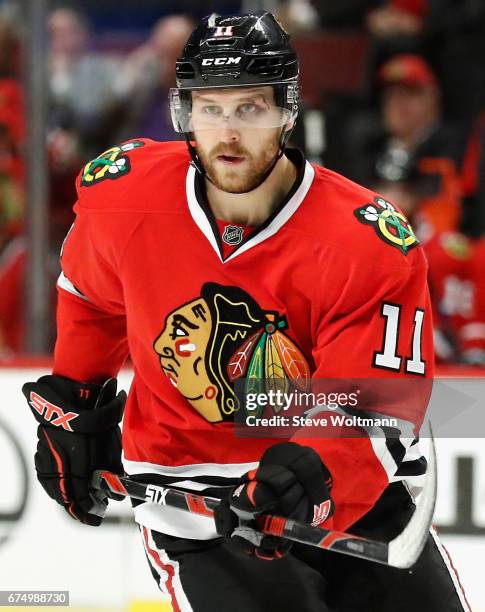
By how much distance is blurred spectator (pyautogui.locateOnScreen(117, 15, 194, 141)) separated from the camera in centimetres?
462

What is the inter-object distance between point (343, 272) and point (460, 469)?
1.40 meters

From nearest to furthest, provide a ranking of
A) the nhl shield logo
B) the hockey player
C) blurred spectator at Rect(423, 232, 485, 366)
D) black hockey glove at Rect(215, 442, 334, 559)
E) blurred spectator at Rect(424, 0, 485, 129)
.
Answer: black hockey glove at Rect(215, 442, 334, 559) → the hockey player → the nhl shield logo → blurred spectator at Rect(423, 232, 485, 366) → blurred spectator at Rect(424, 0, 485, 129)

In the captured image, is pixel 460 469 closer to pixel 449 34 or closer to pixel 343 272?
pixel 343 272

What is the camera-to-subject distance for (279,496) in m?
1.92

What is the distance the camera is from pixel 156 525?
7.59ft

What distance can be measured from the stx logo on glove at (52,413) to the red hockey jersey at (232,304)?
13cm

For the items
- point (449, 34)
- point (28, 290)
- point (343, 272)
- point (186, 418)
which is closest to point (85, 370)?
point (186, 418)

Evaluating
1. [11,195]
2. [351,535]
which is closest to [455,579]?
[351,535]

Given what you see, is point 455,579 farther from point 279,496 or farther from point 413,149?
point 413,149

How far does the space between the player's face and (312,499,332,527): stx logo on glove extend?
0.55m

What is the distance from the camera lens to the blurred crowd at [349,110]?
441cm

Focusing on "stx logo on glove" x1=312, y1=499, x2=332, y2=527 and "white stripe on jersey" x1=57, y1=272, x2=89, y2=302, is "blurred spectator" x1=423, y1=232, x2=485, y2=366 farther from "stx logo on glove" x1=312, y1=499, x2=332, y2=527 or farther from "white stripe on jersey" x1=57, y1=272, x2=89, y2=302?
"stx logo on glove" x1=312, y1=499, x2=332, y2=527

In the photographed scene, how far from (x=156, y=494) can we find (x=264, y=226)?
21.0 inches

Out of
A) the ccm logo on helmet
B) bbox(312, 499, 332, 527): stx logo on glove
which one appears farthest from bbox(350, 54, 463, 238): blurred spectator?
bbox(312, 499, 332, 527): stx logo on glove
